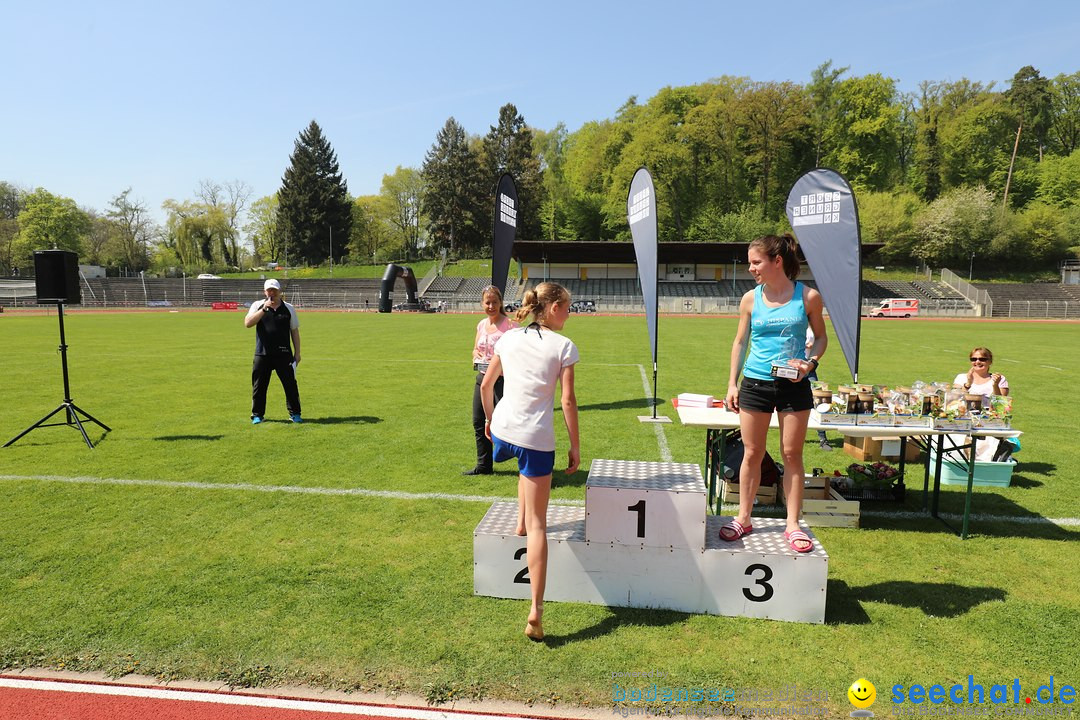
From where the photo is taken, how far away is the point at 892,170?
71.7m

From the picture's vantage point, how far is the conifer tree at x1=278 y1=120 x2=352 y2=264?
77.9 meters

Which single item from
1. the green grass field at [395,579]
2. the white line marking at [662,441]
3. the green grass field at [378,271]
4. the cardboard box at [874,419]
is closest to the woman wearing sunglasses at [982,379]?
the green grass field at [395,579]

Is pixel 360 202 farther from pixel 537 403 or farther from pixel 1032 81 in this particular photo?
pixel 537 403

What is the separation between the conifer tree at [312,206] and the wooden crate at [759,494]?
259 feet

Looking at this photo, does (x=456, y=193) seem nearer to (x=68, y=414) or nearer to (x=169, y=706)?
(x=68, y=414)

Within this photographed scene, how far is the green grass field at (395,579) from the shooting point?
3.01m

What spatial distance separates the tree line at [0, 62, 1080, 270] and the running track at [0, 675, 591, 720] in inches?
2616

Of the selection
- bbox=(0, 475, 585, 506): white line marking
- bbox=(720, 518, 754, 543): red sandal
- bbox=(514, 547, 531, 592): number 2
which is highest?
bbox=(720, 518, 754, 543): red sandal

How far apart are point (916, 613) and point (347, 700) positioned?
10.2 ft

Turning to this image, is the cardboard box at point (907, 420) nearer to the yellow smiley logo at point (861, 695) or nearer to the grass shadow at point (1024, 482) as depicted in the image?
the grass shadow at point (1024, 482)

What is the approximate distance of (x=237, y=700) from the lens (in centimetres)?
276

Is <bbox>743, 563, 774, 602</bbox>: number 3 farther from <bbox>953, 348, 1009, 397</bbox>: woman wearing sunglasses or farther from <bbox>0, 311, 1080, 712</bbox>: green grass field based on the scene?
<bbox>953, 348, 1009, 397</bbox>: woman wearing sunglasses

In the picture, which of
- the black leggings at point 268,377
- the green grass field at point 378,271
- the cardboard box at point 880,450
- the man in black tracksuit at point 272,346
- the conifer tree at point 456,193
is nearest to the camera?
the cardboard box at point 880,450

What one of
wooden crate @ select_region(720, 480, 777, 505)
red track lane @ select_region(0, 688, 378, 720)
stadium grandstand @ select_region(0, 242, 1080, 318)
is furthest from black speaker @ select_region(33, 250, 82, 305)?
stadium grandstand @ select_region(0, 242, 1080, 318)
